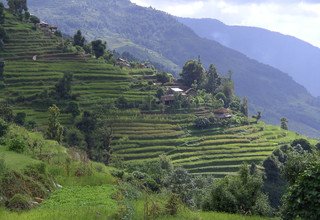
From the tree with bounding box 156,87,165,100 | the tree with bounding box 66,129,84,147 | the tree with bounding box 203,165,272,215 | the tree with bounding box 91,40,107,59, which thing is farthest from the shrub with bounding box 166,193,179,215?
the tree with bounding box 91,40,107,59

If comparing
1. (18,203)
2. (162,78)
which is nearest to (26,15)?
(162,78)

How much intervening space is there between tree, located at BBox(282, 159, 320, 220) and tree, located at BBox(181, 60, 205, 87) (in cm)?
9542

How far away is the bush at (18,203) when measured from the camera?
15.6 meters

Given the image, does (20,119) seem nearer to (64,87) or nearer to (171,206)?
(64,87)

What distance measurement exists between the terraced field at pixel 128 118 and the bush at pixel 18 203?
163ft

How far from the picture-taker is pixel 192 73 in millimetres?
111250

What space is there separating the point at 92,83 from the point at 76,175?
214 feet

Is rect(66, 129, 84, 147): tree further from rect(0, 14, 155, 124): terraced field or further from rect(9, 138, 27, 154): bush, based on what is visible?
rect(9, 138, 27, 154): bush

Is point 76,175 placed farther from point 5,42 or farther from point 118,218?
point 5,42

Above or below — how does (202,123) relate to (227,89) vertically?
Result: below

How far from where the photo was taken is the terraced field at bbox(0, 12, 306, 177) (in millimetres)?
71438

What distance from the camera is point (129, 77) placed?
95.4 meters

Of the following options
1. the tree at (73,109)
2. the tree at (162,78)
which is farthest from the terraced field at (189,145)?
the tree at (162,78)

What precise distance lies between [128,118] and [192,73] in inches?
1498
